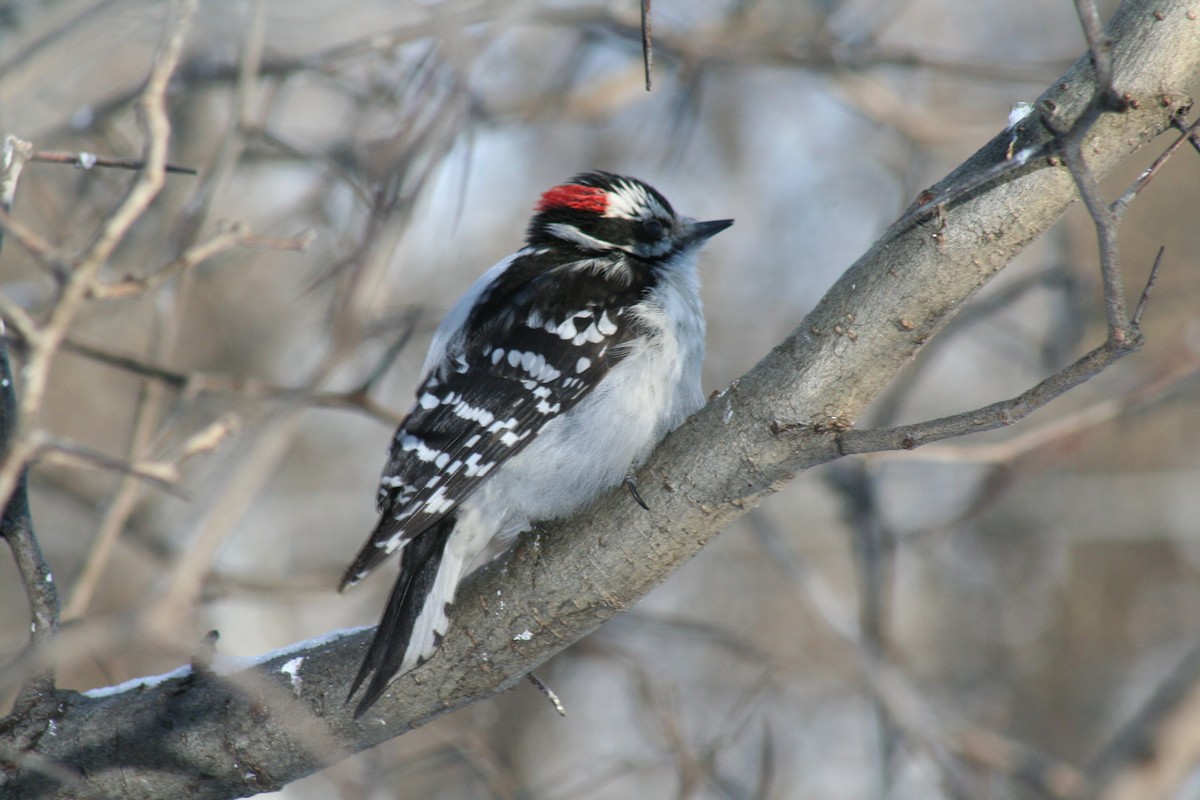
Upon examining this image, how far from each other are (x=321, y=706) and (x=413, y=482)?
74cm

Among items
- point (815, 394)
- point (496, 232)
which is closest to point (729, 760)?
point (496, 232)

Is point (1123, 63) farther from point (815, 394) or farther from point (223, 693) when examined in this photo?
point (223, 693)

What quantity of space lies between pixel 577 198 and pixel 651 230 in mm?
355

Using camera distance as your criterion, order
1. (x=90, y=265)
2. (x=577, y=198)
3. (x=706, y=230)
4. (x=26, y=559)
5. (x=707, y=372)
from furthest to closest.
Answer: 1. (x=707, y=372)
2. (x=577, y=198)
3. (x=706, y=230)
4. (x=26, y=559)
5. (x=90, y=265)

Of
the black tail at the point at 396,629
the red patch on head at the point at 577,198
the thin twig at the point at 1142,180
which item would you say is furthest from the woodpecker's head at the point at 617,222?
the thin twig at the point at 1142,180

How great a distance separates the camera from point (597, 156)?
9008 mm

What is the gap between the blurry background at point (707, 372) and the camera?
346cm

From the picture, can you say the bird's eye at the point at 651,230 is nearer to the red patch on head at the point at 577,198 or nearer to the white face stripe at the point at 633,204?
the white face stripe at the point at 633,204

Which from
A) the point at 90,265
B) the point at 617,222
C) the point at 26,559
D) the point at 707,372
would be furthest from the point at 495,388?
the point at 707,372

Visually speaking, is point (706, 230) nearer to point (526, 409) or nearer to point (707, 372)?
point (526, 409)

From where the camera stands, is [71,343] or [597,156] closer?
[71,343]

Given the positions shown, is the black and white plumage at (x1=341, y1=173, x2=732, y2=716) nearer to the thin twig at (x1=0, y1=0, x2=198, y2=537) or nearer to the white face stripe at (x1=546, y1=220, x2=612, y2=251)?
the white face stripe at (x1=546, y1=220, x2=612, y2=251)

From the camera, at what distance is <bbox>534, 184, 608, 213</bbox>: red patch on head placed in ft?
13.7

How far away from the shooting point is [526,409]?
3.23 metres
